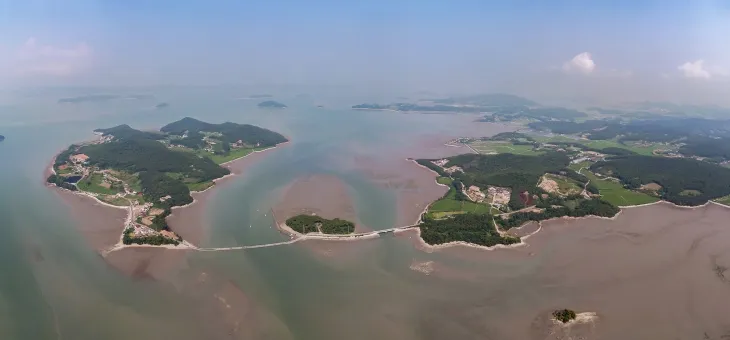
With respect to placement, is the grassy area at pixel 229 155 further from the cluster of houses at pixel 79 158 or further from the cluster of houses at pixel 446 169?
the cluster of houses at pixel 446 169

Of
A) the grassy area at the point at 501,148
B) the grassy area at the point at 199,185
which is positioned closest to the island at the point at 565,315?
the grassy area at the point at 199,185

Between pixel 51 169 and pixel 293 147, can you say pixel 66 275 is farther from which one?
pixel 293 147

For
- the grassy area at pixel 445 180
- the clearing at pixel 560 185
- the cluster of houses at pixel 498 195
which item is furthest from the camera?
the grassy area at pixel 445 180

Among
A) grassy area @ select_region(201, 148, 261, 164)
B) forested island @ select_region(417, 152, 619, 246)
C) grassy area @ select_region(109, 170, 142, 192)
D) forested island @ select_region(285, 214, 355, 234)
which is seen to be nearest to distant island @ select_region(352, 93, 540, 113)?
grassy area @ select_region(201, 148, 261, 164)

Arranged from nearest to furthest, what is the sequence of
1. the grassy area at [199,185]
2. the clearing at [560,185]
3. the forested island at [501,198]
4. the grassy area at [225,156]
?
the forested island at [501,198]
the clearing at [560,185]
the grassy area at [199,185]
the grassy area at [225,156]

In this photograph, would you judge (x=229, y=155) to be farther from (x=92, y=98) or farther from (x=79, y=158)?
(x=92, y=98)

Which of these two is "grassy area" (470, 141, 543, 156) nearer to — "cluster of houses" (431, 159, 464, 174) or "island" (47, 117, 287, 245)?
"cluster of houses" (431, 159, 464, 174)
